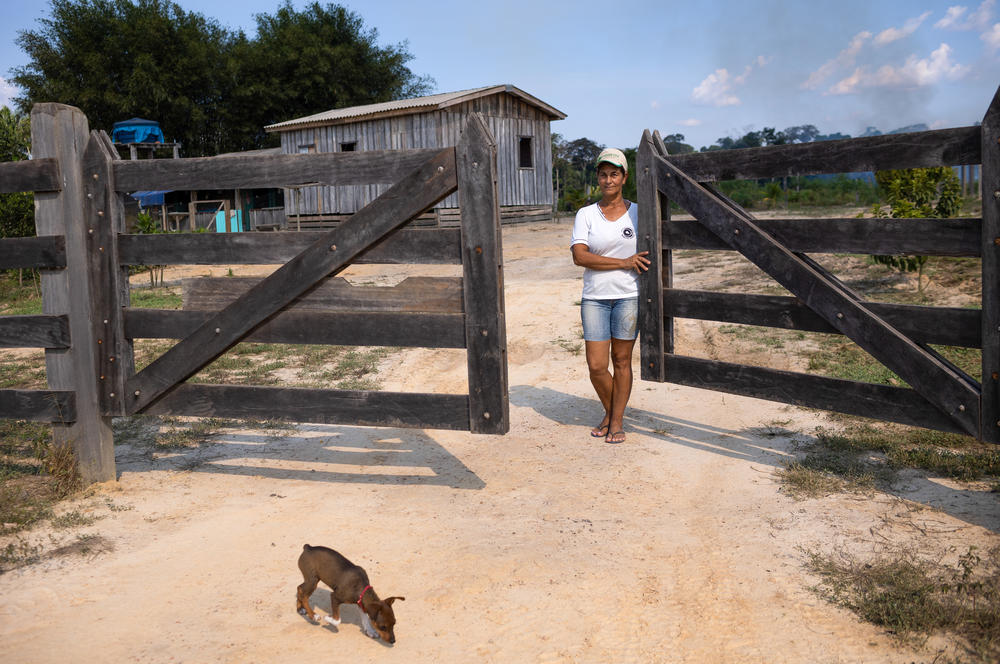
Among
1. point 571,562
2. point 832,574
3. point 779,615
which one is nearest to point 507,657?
point 571,562

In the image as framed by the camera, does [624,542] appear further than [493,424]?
No

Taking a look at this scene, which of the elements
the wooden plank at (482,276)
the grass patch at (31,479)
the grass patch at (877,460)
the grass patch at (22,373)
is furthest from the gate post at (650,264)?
the grass patch at (22,373)

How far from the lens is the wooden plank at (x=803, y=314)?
4.41 meters

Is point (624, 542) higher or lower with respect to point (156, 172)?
lower

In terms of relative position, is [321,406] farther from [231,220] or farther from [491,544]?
[231,220]

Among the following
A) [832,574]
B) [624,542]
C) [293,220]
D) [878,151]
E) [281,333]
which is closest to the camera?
[832,574]

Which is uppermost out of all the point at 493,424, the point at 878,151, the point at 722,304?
the point at 878,151

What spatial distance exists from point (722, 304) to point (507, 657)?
3.22 metres

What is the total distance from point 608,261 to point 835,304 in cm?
160

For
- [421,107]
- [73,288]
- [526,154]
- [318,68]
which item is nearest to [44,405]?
[73,288]

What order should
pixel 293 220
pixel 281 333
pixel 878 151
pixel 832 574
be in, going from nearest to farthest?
pixel 832 574 < pixel 878 151 < pixel 281 333 < pixel 293 220

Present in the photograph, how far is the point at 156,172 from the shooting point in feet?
16.7

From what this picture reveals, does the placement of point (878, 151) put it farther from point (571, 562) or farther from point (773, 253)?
point (571, 562)

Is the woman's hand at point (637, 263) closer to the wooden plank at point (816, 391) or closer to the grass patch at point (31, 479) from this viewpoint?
the wooden plank at point (816, 391)
